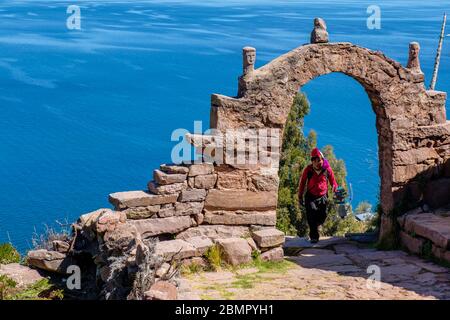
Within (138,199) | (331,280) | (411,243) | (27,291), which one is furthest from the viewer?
(411,243)

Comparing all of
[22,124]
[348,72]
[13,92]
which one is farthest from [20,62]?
[348,72]

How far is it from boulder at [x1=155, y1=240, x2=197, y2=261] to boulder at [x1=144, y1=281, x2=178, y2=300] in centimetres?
123

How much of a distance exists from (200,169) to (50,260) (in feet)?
7.57

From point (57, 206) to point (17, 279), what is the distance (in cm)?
2905

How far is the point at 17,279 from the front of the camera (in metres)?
8.16

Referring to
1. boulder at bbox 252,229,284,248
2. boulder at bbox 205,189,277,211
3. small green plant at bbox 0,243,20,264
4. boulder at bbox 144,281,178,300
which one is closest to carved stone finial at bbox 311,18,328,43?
boulder at bbox 205,189,277,211

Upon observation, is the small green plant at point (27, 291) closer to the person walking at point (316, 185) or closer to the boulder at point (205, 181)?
the boulder at point (205, 181)

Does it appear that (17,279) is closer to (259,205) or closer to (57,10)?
(259,205)

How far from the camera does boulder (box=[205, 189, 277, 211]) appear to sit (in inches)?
367

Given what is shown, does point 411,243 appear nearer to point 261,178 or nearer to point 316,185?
point 316,185

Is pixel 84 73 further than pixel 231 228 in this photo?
Yes

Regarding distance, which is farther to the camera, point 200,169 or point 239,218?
point 239,218

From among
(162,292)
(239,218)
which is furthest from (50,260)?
(239,218)

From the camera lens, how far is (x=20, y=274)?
8312 mm
